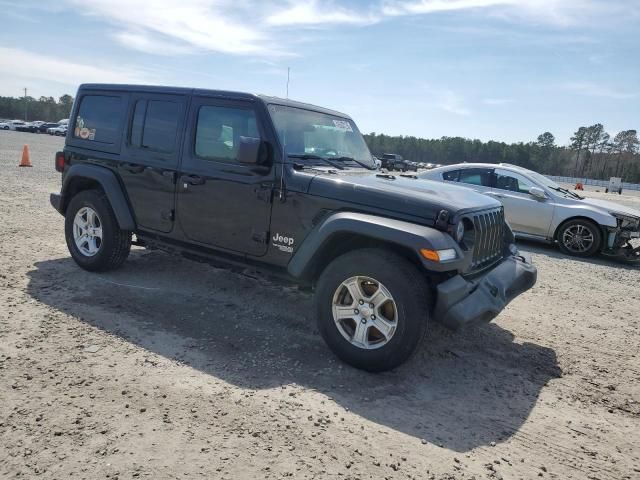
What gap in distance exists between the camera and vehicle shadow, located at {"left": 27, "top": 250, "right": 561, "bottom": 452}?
3.31 metres

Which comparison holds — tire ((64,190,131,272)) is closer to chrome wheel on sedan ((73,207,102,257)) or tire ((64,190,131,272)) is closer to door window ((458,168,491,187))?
chrome wheel on sedan ((73,207,102,257))

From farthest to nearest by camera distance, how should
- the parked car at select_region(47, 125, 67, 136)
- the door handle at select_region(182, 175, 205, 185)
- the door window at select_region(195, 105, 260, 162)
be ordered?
the parked car at select_region(47, 125, 67, 136) < the door handle at select_region(182, 175, 205, 185) < the door window at select_region(195, 105, 260, 162)

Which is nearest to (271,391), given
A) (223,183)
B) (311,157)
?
(223,183)

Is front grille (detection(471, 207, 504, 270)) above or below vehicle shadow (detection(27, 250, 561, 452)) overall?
above

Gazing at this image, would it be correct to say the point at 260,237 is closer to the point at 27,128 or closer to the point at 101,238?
the point at 101,238

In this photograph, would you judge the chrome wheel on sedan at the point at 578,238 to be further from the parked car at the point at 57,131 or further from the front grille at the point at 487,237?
the parked car at the point at 57,131

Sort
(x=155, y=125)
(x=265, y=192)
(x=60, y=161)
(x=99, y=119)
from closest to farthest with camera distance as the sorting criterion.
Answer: (x=265, y=192) < (x=155, y=125) < (x=99, y=119) < (x=60, y=161)

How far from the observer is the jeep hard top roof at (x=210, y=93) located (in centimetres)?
461

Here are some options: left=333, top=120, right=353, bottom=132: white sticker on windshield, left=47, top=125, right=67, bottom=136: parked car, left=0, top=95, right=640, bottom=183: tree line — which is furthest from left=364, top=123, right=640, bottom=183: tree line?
left=333, top=120, right=353, bottom=132: white sticker on windshield

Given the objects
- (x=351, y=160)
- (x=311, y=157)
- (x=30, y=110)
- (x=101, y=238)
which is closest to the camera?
(x=311, y=157)

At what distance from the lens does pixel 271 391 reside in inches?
134

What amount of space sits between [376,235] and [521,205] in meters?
7.00

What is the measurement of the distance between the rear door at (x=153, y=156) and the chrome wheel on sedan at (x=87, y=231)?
2.01 ft

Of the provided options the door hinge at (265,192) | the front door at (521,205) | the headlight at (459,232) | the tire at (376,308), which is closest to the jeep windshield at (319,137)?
the door hinge at (265,192)
